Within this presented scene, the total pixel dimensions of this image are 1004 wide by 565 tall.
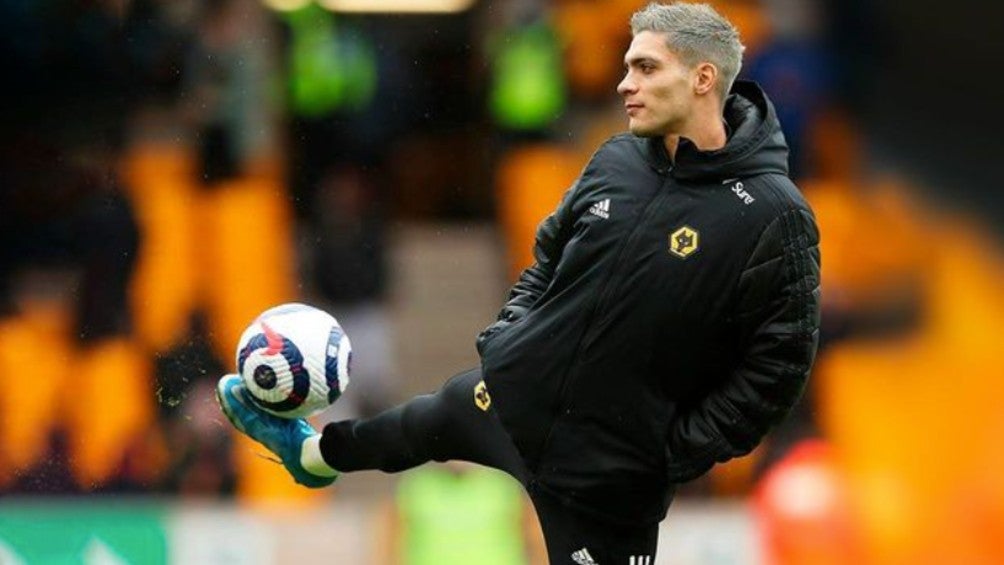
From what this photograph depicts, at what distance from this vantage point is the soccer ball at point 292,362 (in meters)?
6.36

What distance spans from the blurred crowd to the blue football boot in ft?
13.0

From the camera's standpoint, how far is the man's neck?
5.84 m

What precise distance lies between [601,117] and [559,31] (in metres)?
0.66

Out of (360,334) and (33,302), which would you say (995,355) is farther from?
(33,302)

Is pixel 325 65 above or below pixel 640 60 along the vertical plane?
below

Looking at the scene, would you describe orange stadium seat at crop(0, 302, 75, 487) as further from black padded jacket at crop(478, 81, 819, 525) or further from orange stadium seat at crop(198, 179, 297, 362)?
black padded jacket at crop(478, 81, 819, 525)

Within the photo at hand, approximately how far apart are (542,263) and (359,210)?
5.52 m

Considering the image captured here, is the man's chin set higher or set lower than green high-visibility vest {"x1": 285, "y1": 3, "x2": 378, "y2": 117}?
higher

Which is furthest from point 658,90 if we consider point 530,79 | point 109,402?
point 530,79

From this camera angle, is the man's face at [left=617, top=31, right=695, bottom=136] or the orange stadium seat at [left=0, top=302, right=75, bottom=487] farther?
the orange stadium seat at [left=0, top=302, right=75, bottom=487]

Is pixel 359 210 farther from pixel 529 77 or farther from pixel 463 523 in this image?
pixel 463 523

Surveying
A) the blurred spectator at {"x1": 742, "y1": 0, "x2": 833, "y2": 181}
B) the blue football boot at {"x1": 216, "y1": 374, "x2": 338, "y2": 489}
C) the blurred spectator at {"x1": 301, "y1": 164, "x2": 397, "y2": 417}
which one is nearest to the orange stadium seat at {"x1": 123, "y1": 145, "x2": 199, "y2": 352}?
the blurred spectator at {"x1": 301, "y1": 164, "x2": 397, "y2": 417}

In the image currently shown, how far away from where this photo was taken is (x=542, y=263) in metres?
6.18

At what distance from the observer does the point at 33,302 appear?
1194 centimetres
